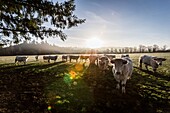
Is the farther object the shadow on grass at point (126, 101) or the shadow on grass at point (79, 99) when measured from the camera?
the shadow on grass at point (126, 101)

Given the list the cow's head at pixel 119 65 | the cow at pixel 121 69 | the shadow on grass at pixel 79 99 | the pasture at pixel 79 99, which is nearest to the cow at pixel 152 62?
the pasture at pixel 79 99

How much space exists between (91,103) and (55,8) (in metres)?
6.92

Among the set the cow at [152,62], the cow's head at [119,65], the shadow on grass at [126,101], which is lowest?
the shadow on grass at [126,101]

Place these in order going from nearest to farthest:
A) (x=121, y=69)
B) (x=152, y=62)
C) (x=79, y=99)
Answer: (x=79, y=99), (x=121, y=69), (x=152, y=62)

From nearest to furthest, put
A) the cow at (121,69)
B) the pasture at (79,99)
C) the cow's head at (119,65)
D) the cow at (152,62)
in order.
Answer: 1. the pasture at (79,99)
2. the cow's head at (119,65)
3. the cow at (121,69)
4. the cow at (152,62)

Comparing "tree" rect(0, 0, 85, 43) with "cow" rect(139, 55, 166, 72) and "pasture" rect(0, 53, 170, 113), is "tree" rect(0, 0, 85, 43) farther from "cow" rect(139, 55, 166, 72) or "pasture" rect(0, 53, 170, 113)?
"cow" rect(139, 55, 166, 72)

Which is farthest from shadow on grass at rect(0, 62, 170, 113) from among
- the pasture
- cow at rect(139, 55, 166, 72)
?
cow at rect(139, 55, 166, 72)

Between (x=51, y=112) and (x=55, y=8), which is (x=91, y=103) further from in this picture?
(x=55, y=8)

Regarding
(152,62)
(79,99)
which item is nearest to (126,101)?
(79,99)

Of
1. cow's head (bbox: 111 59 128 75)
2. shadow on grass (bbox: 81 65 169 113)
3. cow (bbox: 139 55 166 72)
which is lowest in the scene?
shadow on grass (bbox: 81 65 169 113)

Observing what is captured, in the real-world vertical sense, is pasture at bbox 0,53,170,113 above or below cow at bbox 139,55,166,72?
below

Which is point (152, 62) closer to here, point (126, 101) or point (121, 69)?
point (121, 69)

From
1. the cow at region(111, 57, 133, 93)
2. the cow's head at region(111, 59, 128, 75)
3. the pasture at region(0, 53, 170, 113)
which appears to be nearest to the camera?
the pasture at region(0, 53, 170, 113)

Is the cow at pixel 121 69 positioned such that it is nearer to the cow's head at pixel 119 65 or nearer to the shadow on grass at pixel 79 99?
the cow's head at pixel 119 65
